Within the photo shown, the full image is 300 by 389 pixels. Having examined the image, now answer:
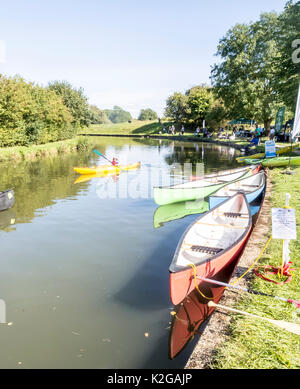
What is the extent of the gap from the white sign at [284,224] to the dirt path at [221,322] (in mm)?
1252

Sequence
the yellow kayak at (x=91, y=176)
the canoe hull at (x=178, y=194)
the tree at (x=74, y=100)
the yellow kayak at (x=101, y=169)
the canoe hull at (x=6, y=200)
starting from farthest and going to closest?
1. the tree at (x=74, y=100)
2. the yellow kayak at (x=101, y=169)
3. the yellow kayak at (x=91, y=176)
4. the canoe hull at (x=178, y=194)
5. the canoe hull at (x=6, y=200)

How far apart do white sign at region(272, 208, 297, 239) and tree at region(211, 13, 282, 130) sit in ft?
118

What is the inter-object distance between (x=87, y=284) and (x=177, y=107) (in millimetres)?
81316

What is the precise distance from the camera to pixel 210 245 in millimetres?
7844

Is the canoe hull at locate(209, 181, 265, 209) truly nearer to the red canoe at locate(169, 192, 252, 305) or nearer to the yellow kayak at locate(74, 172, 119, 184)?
the red canoe at locate(169, 192, 252, 305)

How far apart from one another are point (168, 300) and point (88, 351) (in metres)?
2.24

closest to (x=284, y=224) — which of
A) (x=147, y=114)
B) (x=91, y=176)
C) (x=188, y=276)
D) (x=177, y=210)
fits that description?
(x=188, y=276)

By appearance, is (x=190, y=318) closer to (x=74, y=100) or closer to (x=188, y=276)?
(x=188, y=276)

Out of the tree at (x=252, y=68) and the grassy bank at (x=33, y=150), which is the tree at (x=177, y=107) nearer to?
the tree at (x=252, y=68)

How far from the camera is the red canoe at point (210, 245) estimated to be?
5.66 m

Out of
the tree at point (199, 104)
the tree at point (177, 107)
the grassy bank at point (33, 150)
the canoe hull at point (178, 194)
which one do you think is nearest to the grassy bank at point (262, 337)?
the canoe hull at point (178, 194)

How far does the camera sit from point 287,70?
24.9 meters

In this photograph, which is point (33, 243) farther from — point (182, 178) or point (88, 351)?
point (182, 178)
